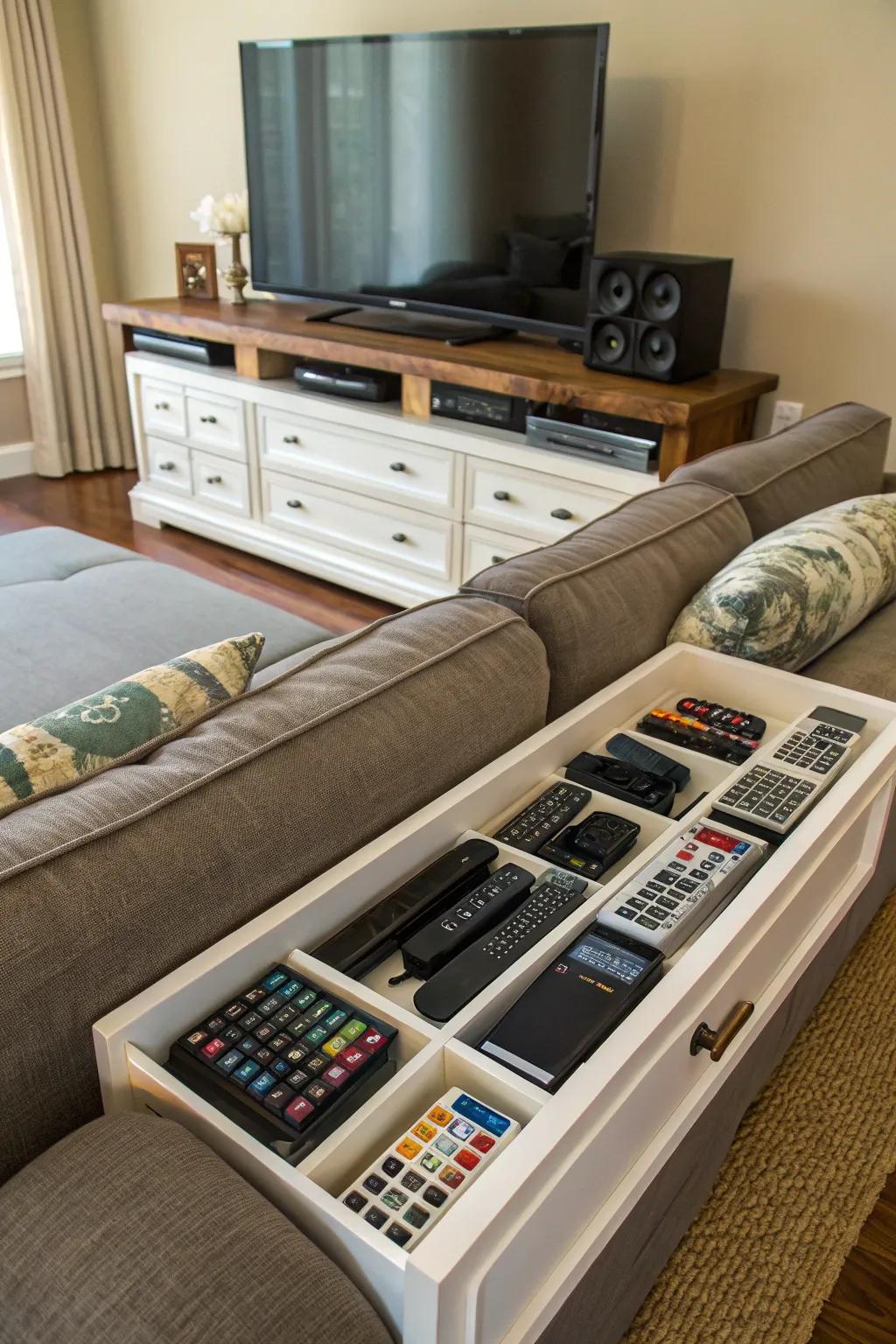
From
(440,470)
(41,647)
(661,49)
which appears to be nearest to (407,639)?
(41,647)

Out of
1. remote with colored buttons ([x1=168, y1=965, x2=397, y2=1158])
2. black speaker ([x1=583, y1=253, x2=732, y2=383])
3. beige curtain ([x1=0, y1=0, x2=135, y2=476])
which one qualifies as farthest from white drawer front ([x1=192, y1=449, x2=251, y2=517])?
remote with colored buttons ([x1=168, y1=965, x2=397, y2=1158])

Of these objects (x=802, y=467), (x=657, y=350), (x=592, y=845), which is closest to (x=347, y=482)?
(x=657, y=350)

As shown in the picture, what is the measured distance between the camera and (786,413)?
2.81m

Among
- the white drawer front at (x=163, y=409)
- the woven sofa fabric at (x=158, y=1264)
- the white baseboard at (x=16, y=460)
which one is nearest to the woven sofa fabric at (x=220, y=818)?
the woven sofa fabric at (x=158, y=1264)

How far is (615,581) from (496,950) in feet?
2.16

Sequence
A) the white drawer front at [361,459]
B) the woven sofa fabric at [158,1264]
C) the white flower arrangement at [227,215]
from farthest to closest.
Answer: the white flower arrangement at [227,215], the white drawer front at [361,459], the woven sofa fabric at [158,1264]

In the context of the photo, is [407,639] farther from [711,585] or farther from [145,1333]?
[145,1333]

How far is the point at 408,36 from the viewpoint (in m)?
2.89

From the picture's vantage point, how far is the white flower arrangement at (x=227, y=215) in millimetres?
3641

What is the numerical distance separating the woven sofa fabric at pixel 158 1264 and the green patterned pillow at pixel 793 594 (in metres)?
1.03

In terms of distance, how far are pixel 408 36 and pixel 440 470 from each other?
1195mm

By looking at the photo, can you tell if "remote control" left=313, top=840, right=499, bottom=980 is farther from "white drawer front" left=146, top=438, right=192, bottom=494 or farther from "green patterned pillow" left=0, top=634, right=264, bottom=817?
"white drawer front" left=146, top=438, right=192, bottom=494

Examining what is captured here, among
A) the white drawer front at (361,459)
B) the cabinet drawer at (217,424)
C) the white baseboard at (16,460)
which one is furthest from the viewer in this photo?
the white baseboard at (16,460)

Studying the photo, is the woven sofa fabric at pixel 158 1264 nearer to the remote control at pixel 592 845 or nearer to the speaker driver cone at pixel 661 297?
the remote control at pixel 592 845
